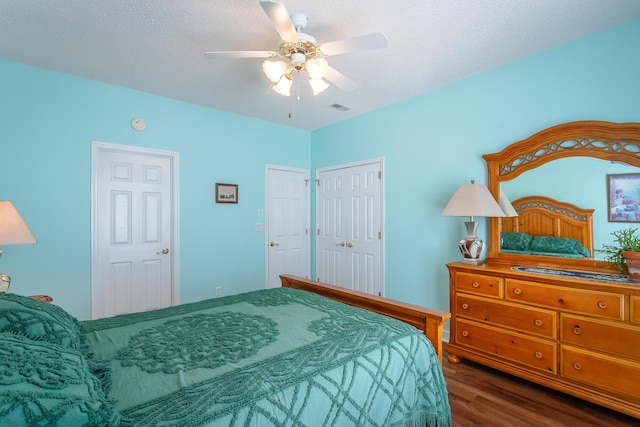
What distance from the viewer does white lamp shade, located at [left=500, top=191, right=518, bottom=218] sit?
8.76ft

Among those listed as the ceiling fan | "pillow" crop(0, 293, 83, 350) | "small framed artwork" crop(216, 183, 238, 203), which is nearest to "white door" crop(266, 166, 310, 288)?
"small framed artwork" crop(216, 183, 238, 203)

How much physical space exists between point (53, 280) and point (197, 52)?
7.97ft

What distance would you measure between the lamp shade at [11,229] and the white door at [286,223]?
2.56 metres

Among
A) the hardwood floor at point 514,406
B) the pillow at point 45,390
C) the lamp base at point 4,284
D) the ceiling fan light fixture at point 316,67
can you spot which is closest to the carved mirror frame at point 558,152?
the hardwood floor at point 514,406

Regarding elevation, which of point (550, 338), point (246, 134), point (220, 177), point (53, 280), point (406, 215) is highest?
point (246, 134)

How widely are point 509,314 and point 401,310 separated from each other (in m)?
1.06

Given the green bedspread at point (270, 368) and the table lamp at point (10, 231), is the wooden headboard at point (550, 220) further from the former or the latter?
the table lamp at point (10, 231)

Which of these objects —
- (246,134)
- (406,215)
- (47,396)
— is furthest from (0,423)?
(246,134)

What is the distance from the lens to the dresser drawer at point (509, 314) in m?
2.15

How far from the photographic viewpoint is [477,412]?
1.97 metres

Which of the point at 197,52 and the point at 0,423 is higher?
the point at 197,52

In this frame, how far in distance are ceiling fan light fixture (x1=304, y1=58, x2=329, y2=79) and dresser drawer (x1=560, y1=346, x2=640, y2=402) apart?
2435 millimetres

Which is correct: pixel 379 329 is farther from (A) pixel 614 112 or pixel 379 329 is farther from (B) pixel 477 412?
(A) pixel 614 112

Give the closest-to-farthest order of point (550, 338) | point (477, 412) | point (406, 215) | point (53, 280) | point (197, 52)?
point (477, 412) < point (550, 338) < point (197, 52) < point (53, 280) < point (406, 215)
